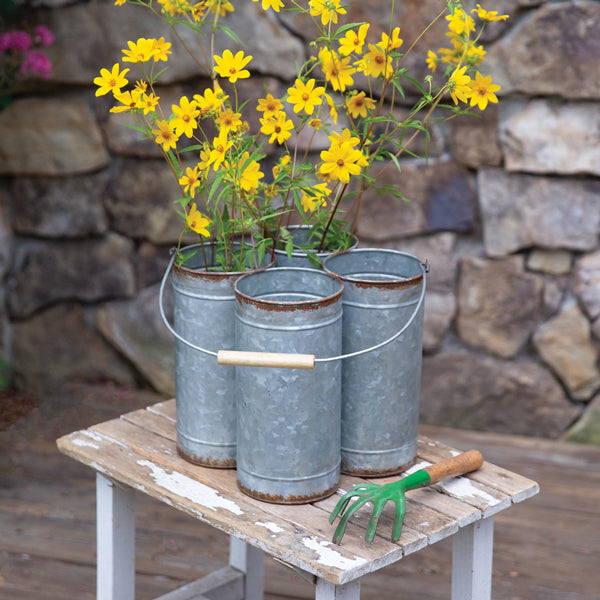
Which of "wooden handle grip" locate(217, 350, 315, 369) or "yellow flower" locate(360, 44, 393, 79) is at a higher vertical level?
"yellow flower" locate(360, 44, 393, 79)

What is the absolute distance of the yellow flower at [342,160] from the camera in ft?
3.84

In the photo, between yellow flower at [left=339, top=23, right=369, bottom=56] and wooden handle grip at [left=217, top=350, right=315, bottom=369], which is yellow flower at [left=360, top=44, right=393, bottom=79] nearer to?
yellow flower at [left=339, top=23, right=369, bottom=56]

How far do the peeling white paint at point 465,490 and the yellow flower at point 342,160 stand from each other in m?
0.47

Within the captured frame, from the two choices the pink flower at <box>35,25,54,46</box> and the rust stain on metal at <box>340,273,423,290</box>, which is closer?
the rust stain on metal at <box>340,273,423,290</box>

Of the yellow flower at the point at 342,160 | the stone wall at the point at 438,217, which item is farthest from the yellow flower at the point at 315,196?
the stone wall at the point at 438,217

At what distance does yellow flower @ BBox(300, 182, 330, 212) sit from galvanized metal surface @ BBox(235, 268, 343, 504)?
4.8 inches

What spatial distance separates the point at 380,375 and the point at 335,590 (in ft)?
0.97

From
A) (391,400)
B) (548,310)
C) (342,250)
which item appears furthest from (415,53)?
(391,400)

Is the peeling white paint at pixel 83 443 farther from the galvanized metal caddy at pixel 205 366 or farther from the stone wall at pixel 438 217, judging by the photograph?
the stone wall at pixel 438 217

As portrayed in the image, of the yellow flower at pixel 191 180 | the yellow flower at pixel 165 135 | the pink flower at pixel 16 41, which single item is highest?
the pink flower at pixel 16 41

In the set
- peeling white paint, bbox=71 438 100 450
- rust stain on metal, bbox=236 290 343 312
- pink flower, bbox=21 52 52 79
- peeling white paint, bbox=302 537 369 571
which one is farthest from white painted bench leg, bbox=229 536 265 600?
pink flower, bbox=21 52 52 79

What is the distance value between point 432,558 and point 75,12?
1723 millimetres

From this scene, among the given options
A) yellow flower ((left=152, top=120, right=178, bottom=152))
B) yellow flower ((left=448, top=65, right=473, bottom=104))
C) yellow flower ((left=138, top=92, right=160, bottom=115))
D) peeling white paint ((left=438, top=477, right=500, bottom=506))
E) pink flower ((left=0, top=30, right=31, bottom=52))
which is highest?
pink flower ((left=0, top=30, right=31, bottom=52))

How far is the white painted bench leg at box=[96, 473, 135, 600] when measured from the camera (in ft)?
4.68
